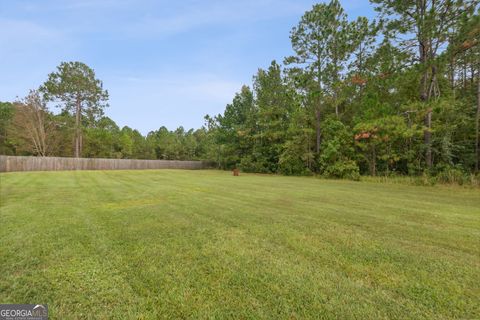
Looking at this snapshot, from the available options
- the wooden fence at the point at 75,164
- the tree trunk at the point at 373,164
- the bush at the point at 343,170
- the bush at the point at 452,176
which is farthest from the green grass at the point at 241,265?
the wooden fence at the point at 75,164

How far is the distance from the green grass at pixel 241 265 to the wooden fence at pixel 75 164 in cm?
2023

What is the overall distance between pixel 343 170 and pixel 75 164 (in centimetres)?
2630

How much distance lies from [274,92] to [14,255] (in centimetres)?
2423

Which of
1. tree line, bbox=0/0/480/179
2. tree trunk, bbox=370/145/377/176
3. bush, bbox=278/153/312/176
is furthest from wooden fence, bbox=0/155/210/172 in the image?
tree trunk, bbox=370/145/377/176

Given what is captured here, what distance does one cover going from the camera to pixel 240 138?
90.9ft

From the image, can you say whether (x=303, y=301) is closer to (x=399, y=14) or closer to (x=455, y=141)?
(x=399, y=14)

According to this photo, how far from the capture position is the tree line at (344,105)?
10492mm

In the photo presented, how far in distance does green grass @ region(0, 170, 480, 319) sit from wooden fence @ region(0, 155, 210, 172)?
66.4 feet

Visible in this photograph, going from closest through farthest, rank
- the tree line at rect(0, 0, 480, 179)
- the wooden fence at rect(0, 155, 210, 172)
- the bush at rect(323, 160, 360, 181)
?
the tree line at rect(0, 0, 480, 179), the bush at rect(323, 160, 360, 181), the wooden fence at rect(0, 155, 210, 172)

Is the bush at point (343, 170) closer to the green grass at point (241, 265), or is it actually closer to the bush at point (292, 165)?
the bush at point (292, 165)

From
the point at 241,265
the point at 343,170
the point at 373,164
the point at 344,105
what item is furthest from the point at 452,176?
the point at 241,265

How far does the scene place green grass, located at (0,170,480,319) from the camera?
174cm

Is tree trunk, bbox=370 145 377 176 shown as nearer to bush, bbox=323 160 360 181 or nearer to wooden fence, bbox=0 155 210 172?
bush, bbox=323 160 360 181

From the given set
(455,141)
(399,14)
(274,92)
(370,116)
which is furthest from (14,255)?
(274,92)
